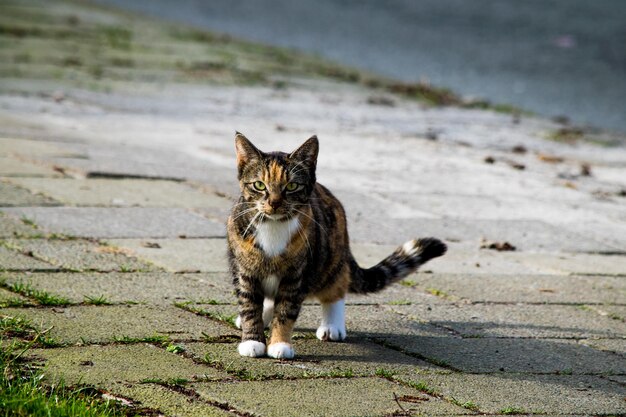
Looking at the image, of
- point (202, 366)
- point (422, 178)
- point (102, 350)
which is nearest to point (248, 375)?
point (202, 366)

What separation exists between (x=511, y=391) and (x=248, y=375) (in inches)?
37.7

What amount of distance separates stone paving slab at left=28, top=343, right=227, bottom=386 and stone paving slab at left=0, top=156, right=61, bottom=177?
340 centimetres

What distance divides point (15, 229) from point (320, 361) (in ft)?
7.55

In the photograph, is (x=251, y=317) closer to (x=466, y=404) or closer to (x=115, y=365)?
(x=115, y=365)

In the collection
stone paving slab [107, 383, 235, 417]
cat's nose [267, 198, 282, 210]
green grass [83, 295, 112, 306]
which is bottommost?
stone paving slab [107, 383, 235, 417]

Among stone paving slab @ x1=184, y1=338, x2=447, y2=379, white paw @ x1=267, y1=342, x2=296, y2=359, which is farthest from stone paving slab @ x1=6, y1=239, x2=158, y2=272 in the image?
white paw @ x1=267, y1=342, x2=296, y2=359

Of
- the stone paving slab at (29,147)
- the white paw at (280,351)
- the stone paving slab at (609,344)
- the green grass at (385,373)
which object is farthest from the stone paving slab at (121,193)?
the green grass at (385,373)

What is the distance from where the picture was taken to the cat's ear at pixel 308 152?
4395 millimetres

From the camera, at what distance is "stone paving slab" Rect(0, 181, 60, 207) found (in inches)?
254

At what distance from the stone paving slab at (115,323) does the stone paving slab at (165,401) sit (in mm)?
541

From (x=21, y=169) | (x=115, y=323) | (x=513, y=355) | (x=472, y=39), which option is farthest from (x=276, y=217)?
(x=472, y=39)

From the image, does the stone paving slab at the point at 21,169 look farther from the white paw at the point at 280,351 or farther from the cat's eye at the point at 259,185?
the white paw at the point at 280,351

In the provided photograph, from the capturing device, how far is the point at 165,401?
355 cm

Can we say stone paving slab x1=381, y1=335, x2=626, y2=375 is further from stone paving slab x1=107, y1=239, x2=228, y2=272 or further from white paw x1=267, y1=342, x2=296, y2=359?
stone paving slab x1=107, y1=239, x2=228, y2=272
